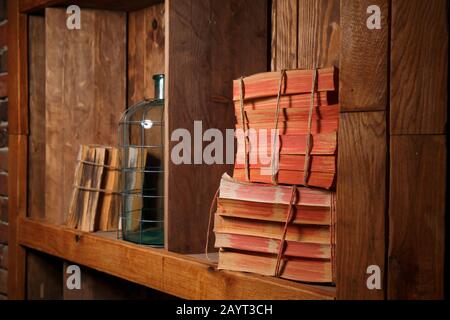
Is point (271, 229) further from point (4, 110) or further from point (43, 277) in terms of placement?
point (4, 110)

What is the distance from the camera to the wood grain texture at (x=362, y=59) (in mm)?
902

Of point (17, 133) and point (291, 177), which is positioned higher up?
point (17, 133)

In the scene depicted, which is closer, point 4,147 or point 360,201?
point 360,201

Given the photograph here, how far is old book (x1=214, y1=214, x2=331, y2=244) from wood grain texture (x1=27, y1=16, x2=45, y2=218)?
43.3 inches

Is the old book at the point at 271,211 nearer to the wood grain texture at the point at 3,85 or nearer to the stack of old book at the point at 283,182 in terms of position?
the stack of old book at the point at 283,182

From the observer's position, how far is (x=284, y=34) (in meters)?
1.44

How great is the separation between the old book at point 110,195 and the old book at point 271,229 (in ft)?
1.98

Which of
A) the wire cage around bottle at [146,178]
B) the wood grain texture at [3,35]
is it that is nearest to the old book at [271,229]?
the wire cage around bottle at [146,178]

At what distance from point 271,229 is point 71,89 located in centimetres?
102

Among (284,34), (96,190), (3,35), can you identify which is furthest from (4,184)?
(284,34)

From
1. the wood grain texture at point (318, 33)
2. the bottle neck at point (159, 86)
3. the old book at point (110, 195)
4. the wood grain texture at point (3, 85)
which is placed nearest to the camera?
the wood grain texture at point (318, 33)

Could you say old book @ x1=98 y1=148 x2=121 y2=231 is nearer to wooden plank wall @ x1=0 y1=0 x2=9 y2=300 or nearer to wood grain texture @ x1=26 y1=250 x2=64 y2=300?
wood grain texture @ x1=26 y1=250 x2=64 y2=300
